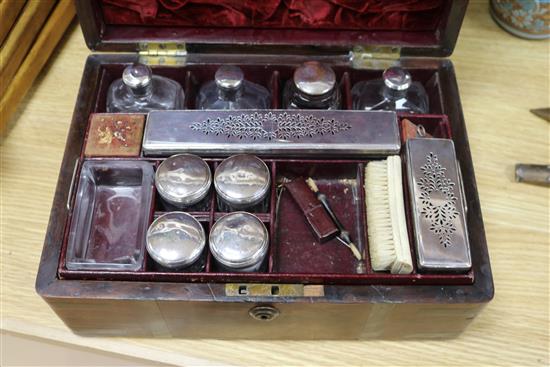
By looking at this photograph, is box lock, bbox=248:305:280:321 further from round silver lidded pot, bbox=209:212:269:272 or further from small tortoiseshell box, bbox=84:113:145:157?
small tortoiseshell box, bbox=84:113:145:157

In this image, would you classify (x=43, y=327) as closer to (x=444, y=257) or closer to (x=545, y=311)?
(x=444, y=257)

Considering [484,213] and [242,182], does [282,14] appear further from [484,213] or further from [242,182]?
[484,213]

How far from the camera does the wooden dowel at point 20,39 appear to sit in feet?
3.34

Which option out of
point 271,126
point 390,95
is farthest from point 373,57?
point 271,126

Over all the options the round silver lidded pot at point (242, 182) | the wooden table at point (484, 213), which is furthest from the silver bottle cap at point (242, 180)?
the wooden table at point (484, 213)

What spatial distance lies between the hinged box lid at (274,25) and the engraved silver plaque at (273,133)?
0.13m

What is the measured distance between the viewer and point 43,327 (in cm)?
90

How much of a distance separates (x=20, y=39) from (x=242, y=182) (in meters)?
0.49

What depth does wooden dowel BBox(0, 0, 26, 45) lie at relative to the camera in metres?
0.99

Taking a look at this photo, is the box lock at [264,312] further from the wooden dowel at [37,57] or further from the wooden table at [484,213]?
the wooden dowel at [37,57]

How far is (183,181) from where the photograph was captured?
84cm

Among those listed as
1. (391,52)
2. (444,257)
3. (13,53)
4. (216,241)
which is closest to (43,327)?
(216,241)

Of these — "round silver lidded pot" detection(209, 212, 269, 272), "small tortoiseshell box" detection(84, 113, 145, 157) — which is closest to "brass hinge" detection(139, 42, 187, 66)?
"small tortoiseshell box" detection(84, 113, 145, 157)

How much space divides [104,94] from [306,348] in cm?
51
